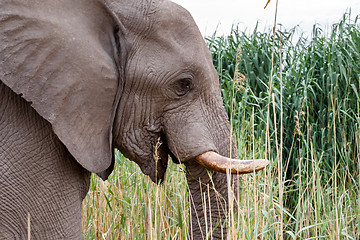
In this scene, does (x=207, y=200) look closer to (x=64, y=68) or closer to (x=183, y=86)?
(x=183, y=86)

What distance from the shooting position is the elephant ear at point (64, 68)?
2188mm

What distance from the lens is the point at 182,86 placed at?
254 centimetres

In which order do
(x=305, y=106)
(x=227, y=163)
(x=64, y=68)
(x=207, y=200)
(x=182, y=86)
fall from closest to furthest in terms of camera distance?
1. (x=64, y=68)
2. (x=227, y=163)
3. (x=182, y=86)
4. (x=207, y=200)
5. (x=305, y=106)

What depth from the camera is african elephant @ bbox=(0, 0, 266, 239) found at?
7.29 feet

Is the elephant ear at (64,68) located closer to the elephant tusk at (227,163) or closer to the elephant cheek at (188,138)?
the elephant cheek at (188,138)

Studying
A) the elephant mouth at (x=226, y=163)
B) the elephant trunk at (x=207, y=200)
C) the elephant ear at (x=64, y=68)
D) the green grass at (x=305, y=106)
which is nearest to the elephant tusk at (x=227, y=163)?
the elephant mouth at (x=226, y=163)

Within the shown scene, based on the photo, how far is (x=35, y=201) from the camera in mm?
2285

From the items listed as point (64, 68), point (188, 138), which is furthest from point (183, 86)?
point (64, 68)

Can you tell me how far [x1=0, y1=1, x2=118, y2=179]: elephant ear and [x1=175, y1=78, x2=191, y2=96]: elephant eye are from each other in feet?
1.05

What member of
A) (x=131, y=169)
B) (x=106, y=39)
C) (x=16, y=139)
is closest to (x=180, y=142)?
(x=106, y=39)

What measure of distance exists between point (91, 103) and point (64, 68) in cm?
20

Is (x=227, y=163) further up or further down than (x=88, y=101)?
further down

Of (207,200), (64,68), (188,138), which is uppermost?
(64,68)

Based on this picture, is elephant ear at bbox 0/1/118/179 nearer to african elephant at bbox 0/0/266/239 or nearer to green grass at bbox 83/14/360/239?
african elephant at bbox 0/0/266/239
